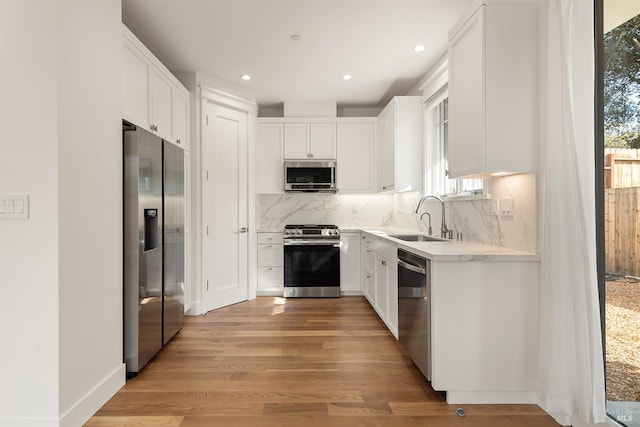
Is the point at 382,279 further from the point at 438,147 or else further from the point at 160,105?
the point at 160,105

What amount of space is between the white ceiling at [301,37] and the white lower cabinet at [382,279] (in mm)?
1808

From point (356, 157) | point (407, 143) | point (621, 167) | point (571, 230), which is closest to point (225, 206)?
point (356, 157)

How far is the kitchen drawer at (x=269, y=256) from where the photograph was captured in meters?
4.42

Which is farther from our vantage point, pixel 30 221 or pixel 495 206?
pixel 495 206

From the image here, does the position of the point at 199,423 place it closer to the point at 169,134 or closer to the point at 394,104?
the point at 169,134

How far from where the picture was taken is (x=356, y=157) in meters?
4.68

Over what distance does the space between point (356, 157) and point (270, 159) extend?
3.92 feet

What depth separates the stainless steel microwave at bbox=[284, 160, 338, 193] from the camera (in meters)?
4.53

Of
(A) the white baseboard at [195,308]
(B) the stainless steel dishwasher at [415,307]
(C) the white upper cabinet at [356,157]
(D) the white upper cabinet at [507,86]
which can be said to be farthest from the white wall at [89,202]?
(C) the white upper cabinet at [356,157]

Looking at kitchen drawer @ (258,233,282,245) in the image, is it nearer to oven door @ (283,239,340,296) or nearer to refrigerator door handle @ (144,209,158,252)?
oven door @ (283,239,340,296)

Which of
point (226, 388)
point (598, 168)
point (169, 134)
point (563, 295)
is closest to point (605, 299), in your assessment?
point (563, 295)

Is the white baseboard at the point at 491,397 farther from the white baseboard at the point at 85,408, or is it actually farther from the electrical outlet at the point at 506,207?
the white baseboard at the point at 85,408

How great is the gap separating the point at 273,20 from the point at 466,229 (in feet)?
7.55

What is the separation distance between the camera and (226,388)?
6.92 feet
